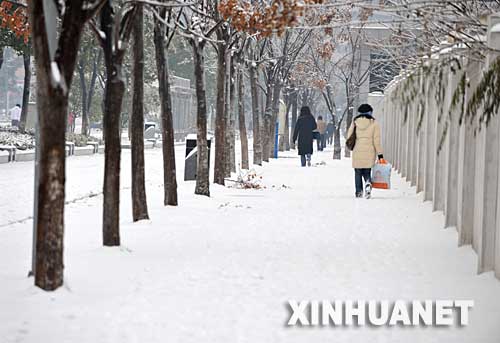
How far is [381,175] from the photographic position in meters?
20.2

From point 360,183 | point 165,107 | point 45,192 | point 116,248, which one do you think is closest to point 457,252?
point 116,248

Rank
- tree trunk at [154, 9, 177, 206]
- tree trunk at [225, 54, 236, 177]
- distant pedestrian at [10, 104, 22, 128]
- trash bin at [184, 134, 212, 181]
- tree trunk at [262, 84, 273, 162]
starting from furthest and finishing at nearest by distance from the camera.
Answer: distant pedestrian at [10, 104, 22, 128] → tree trunk at [262, 84, 273, 162] → tree trunk at [225, 54, 236, 177] → trash bin at [184, 134, 212, 181] → tree trunk at [154, 9, 177, 206]

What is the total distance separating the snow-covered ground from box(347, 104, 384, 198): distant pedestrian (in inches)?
65.6

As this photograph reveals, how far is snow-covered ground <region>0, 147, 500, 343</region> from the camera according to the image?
6781mm

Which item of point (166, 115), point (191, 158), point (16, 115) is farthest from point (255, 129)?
point (16, 115)

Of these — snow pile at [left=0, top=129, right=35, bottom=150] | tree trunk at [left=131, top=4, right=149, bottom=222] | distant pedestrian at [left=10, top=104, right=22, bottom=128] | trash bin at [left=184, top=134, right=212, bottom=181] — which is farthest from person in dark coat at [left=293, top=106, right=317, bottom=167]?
distant pedestrian at [left=10, top=104, right=22, bottom=128]

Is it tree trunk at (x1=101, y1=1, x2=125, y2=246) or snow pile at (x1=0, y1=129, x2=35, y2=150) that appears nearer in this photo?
tree trunk at (x1=101, y1=1, x2=125, y2=246)

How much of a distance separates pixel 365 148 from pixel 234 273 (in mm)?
9524

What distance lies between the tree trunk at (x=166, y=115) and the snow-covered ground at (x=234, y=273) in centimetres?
32

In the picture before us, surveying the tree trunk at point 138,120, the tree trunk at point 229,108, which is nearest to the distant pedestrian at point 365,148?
the tree trunk at point 229,108

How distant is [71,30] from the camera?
25.6 ft

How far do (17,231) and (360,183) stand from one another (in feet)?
24.7

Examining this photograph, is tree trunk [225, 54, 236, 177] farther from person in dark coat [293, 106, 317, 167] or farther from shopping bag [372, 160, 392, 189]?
person in dark coat [293, 106, 317, 167]

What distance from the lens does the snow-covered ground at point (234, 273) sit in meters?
6.78
